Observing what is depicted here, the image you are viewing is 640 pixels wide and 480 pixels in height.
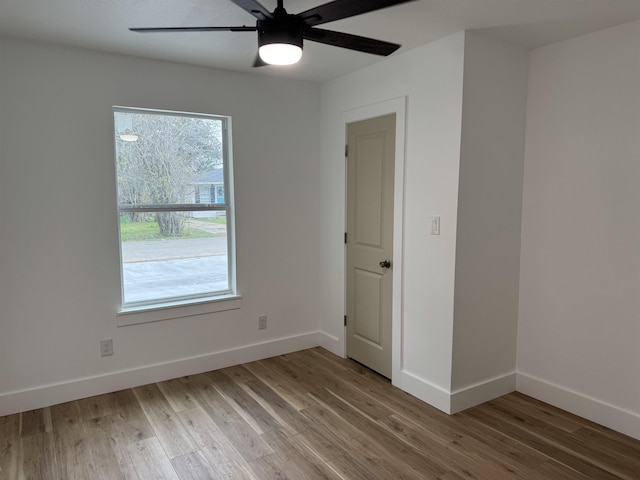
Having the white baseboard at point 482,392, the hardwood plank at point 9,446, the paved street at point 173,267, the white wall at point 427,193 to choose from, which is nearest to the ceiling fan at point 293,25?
the white wall at point 427,193

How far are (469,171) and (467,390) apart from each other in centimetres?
147

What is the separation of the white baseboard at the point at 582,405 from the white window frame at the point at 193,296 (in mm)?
2355

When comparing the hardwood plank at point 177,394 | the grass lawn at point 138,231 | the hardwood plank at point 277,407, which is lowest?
the hardwood plank at point 277,407

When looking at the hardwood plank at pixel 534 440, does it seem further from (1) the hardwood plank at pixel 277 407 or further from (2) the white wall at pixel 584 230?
(1) the hardwood plank at pixel 277 407

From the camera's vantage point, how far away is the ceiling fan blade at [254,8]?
1.61 meters

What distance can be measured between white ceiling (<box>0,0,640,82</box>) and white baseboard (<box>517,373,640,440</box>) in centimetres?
232

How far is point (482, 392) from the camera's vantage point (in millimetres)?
2992

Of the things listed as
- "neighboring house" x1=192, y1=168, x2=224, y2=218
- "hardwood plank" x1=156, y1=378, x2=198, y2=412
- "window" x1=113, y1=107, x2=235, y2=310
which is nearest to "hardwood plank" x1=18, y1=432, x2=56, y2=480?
"hardwood plank" x1=156, y1=378, x2=198, y2=412

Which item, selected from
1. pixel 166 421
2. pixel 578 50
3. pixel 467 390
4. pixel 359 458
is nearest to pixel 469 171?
pixel 578 50

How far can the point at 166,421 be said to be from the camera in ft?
9.11

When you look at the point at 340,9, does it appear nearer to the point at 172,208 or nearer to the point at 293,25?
the point at 293,25

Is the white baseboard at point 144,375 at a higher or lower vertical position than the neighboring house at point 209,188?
lower

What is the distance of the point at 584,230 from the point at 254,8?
240cm

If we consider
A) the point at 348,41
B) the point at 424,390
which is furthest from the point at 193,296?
the point at 348,41
